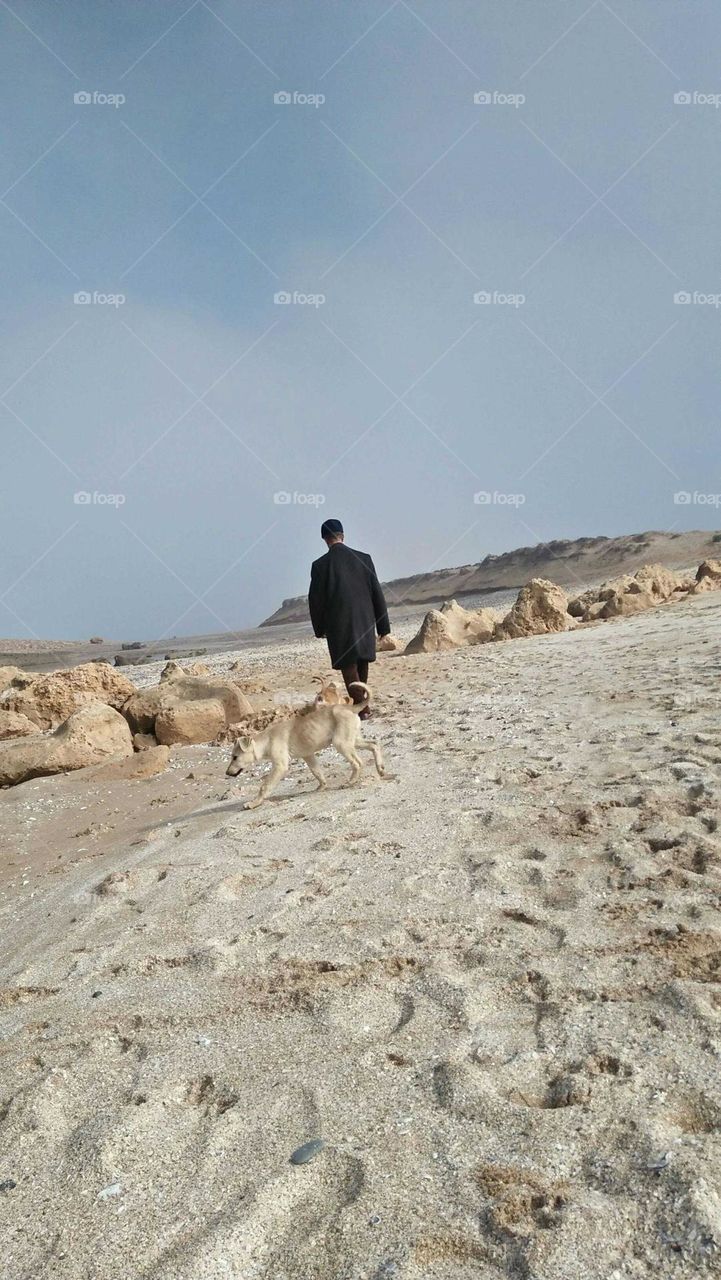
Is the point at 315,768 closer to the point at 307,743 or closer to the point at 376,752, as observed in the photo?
the point at 307,743

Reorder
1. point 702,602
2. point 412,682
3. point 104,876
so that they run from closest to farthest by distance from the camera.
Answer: point 104,876 → point 412,682 → point 702,602

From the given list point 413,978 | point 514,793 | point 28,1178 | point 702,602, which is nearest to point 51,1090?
point 28,1178

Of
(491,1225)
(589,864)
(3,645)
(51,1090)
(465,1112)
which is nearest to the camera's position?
(491,1225)

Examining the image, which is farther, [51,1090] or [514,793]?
[514,793]

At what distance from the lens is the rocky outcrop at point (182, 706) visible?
1002cm

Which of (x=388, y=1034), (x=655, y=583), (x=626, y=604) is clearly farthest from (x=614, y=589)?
(x=388, y=1034)

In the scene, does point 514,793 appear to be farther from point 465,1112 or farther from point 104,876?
point 465,1112

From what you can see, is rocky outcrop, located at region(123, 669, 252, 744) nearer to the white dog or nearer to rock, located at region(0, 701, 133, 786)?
rock, located at region(0, 701, 133, 786)

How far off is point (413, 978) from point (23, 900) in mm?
3431

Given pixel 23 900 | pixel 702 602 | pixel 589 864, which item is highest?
pixel 702 602

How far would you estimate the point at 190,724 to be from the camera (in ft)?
32.9

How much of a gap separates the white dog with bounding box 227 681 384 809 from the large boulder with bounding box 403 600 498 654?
8964 millimetres

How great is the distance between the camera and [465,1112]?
8.75 ft

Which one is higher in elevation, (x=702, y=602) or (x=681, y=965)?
(x=702, y=602)
